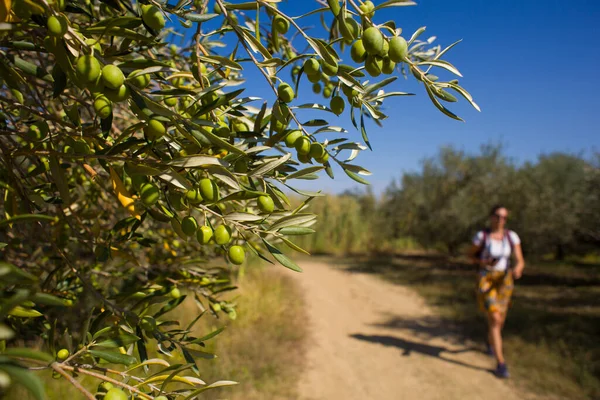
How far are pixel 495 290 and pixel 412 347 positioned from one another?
5.21 feet

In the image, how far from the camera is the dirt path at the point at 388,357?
14.0 feet

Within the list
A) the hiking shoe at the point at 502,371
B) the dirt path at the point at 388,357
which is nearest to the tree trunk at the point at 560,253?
the dirt path at the point at 388,357

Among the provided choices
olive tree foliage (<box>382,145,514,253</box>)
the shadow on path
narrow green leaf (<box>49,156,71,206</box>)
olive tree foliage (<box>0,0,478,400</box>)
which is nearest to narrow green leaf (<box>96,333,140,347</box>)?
olive tree foliage (<box>0,0,478,400</box>)

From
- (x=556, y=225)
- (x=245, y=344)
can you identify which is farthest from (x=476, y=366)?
(x=556, y=225)

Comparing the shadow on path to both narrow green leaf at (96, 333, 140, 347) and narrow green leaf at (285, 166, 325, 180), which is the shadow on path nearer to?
narrow green leaf at (285, 166, 325, 180)

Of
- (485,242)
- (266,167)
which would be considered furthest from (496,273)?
(266,167)

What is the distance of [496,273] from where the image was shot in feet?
15.3

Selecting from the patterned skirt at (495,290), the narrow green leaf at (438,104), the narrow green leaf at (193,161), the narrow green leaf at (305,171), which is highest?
the narrow green leaf at (438,104)

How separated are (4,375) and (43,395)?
63 mm

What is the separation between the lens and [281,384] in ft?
14.0

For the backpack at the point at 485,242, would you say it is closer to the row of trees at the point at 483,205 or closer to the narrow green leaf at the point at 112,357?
the narrow green leaf at the point at 112,357

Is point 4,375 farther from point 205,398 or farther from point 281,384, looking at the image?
point 281,384

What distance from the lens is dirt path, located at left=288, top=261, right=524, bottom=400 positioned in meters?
4.28

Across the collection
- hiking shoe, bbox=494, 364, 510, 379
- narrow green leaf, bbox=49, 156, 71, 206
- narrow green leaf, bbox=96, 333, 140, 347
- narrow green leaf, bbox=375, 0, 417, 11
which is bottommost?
hiking shoe, bbox=494, 364, 510, 379
